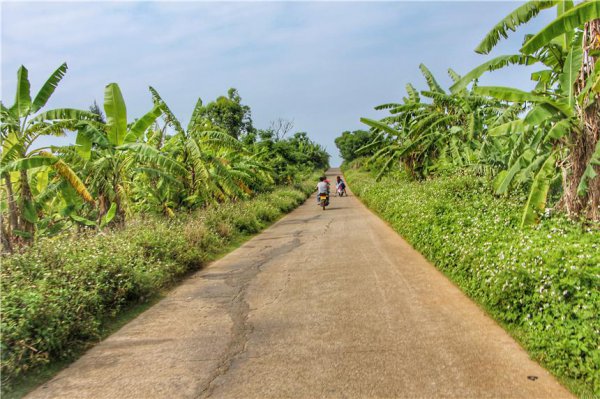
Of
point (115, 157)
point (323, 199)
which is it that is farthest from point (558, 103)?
point (323, 199)

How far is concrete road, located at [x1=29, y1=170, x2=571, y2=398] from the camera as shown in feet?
12.5

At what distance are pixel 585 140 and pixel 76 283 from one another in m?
8.37

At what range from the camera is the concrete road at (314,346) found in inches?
150

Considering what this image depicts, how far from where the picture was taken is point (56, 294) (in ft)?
16.8

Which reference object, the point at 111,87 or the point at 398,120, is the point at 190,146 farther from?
the point at 398,120

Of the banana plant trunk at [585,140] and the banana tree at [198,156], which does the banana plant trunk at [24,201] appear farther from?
the banana plant trunk at [585,140]

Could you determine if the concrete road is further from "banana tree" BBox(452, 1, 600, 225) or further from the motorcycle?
the motorcycle

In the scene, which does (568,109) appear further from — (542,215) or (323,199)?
(323,199)

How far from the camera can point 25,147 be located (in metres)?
8.81

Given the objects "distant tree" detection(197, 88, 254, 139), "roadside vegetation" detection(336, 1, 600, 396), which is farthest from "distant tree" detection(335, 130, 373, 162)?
"roadside vegetation" detection(336, 1, 600, 396)

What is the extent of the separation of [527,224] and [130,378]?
6270mm

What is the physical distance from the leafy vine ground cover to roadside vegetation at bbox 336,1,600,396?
0.04 ft

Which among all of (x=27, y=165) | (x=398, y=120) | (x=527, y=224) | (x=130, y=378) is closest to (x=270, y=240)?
Result: (x=27, y=165)

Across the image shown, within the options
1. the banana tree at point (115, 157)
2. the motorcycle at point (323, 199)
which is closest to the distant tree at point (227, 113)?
the motorcycle at point (323, 199)
